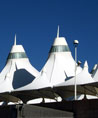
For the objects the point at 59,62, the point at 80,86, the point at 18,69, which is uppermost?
the point at 59,62

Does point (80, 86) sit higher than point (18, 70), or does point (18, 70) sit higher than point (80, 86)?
point (18, 70)

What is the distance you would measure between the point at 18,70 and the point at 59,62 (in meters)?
6.75

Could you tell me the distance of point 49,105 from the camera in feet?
121

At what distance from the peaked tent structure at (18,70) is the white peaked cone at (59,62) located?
3159 millimetres

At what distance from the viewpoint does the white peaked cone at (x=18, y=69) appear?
6900cm

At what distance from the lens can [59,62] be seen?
69.8m

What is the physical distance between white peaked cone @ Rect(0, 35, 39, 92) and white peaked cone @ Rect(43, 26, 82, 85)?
3177mm

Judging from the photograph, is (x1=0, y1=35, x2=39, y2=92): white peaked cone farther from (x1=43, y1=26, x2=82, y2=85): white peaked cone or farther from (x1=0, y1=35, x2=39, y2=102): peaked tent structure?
(x1=43, y1=26, x2=82, y2=85): white peaked cone

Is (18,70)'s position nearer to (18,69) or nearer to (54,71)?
(18,69)

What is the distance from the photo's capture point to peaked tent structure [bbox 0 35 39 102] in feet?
225

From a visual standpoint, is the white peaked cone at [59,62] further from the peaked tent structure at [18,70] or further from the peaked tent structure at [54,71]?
the peaked tent structure at [18,70]

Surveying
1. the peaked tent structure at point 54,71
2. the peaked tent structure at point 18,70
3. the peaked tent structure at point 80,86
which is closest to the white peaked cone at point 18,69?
the peaked tent structure at point 18,70

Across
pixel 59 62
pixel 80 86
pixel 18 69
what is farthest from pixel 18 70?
pixel 80 86

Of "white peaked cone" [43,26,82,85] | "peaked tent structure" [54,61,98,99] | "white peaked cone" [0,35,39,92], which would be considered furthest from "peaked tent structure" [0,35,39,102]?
"peaked tent structure" [54,61,98,99]
